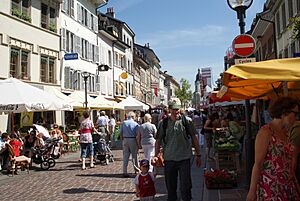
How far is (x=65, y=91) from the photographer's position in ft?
88.5

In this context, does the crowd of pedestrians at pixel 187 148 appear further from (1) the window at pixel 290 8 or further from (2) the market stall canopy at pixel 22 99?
(1) the window at pixel 290 8

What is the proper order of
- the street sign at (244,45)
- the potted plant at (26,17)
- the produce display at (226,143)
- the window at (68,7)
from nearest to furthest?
the street sign at (244,45), the produce display at (226,143), the potted plant at (26,17), the window at (68,7)

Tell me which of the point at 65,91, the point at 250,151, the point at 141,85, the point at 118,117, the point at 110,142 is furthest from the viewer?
the point at 141,85

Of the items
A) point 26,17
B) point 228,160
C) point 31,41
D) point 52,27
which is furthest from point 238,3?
point 52,27

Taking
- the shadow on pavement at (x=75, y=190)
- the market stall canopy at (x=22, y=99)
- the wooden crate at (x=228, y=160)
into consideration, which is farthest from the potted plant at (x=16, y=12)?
the wooden crate at (x=228, y=160)

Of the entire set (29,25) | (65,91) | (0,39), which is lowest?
(65,91)

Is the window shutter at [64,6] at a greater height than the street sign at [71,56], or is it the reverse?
the window shutter at [64,6]

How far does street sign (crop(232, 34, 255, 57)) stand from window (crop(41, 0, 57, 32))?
1998 centimetres

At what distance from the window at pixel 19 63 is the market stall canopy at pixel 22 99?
9313 millimetres

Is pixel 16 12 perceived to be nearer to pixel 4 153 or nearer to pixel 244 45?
pixel 4 153

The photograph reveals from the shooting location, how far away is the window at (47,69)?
79.9 feet

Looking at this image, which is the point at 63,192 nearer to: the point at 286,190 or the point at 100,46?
the point at 286,190

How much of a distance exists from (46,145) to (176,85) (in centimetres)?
12236

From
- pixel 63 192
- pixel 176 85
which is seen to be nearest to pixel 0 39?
pixel 63 192
